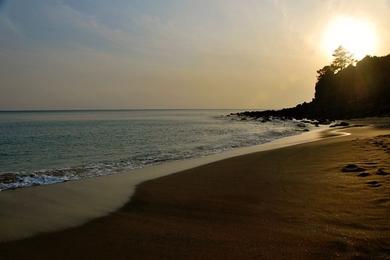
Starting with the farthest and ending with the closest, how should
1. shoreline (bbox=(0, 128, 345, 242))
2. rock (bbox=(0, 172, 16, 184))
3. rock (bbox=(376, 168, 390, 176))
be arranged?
rock (bbox=(0, 172, 16, 184)) < rock (bbox=(376, 168, 390, 176)) < shoreline (bbox=(0, 128, 345, 242))

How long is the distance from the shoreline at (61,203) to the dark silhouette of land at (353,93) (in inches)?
2040

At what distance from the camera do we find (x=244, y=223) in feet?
23.4

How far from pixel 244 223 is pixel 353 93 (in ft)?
258

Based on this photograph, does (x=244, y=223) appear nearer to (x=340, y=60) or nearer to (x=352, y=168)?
(x=352, y=168)

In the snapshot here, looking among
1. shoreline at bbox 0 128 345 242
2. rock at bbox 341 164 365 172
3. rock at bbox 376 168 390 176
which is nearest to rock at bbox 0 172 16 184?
shoreline at bbox 0 128 345 242

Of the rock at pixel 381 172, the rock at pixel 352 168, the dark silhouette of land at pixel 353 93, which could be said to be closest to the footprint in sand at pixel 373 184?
the rock at pixel 381 172

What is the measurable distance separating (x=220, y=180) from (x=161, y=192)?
2295mm

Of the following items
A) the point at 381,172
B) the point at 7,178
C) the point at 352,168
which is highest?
the point at 381,172

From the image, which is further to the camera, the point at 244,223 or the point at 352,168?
the point at 352,168

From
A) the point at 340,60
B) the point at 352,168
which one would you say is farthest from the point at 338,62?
the point at 352,168

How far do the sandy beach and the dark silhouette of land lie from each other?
51310mm

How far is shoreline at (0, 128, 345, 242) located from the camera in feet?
24.8

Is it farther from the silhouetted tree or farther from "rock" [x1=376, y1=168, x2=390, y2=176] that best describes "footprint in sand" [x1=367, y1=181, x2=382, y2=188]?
the silhouetted tree

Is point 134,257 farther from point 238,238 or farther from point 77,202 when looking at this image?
point 77,202
